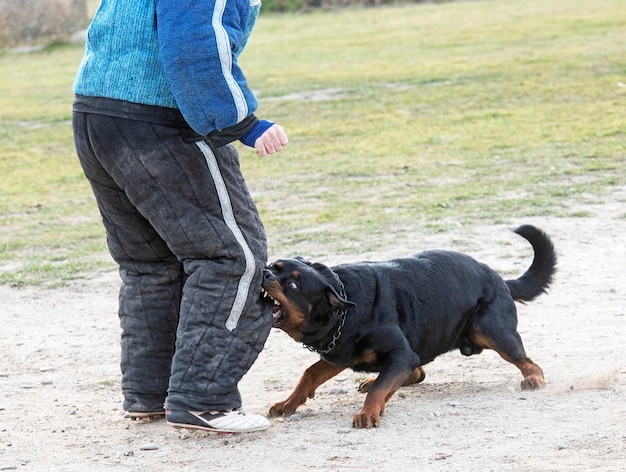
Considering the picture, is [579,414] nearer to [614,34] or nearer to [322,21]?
[614,34]

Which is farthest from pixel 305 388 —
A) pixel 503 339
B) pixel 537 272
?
pixel 537 272

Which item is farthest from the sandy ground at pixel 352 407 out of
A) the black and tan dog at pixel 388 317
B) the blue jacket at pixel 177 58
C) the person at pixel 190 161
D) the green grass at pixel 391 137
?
the green grass at pixel 391 137

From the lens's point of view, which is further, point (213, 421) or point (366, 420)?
point (366, 420)

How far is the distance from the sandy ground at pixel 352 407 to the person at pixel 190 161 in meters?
0.31

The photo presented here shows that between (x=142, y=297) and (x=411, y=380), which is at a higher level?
(x=142, y=297)

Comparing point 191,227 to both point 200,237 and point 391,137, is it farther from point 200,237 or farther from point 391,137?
point 391,137

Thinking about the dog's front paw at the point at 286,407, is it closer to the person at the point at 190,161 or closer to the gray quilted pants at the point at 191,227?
the person at the point at 190,161

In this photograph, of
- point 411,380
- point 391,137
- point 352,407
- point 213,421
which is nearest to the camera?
point 213,421

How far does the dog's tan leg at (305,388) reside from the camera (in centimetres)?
524

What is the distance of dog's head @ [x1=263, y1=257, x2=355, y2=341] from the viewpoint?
16.3 ft

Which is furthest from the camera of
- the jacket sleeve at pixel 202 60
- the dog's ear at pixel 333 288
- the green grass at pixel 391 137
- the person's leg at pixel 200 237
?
the green grass at pixel 391 137

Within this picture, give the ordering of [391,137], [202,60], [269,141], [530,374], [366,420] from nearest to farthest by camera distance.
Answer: [202,60]
[269,141]
[366,420]
[530,374]
[391,137]

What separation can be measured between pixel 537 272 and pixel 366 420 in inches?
64.4

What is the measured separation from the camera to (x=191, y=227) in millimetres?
4574
